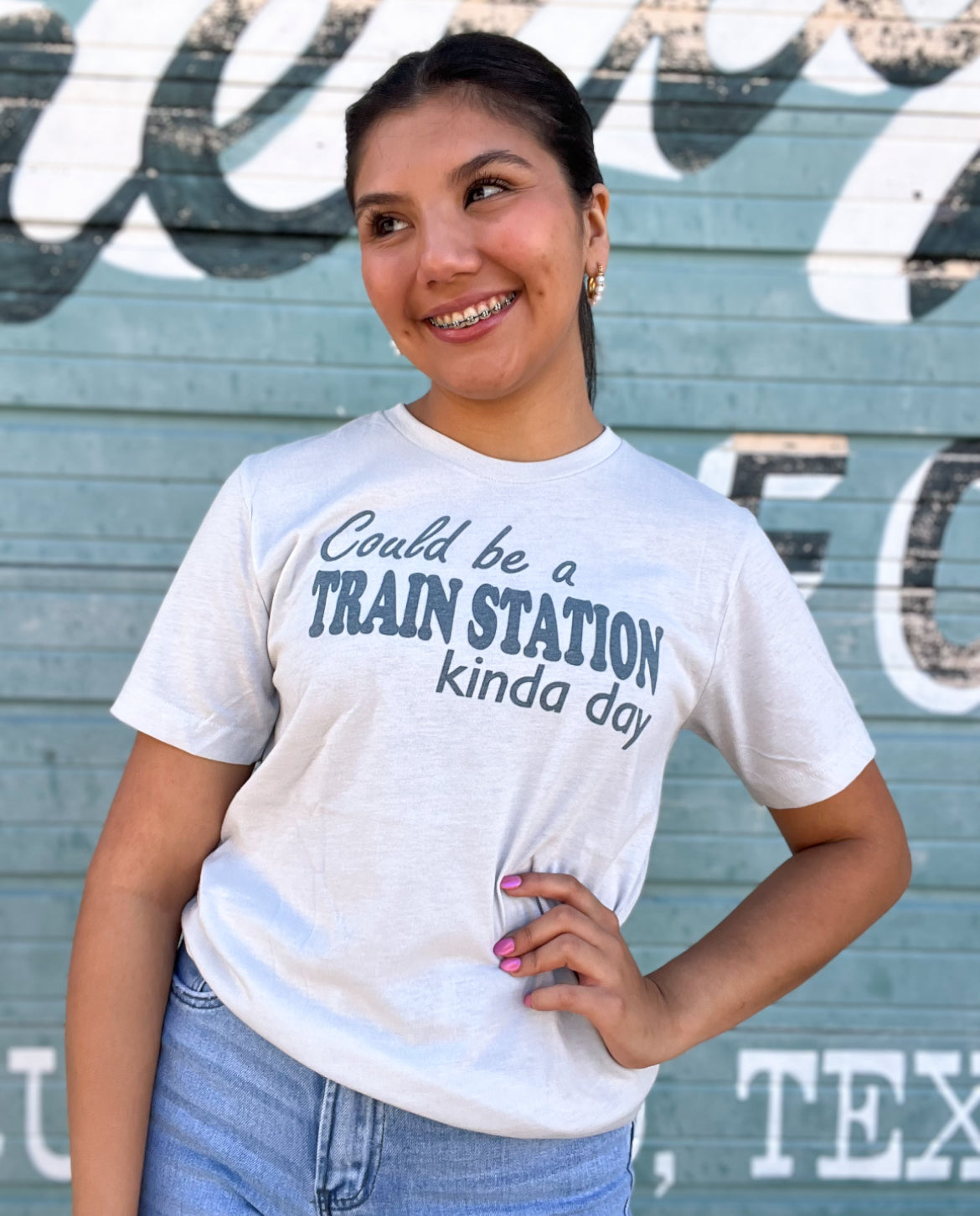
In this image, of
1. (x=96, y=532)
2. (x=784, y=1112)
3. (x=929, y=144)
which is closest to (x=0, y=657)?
(x=96, y=532)

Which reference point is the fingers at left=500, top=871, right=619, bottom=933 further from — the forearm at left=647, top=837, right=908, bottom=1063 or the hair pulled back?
the hair pulled back

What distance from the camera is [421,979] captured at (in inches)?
46.3

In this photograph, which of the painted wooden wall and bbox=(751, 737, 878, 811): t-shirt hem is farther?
the painted wooden wall

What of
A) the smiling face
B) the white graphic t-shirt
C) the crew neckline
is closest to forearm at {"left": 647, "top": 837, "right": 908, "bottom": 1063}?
the white graphic t-shirt

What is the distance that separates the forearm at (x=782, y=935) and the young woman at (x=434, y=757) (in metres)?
0.01

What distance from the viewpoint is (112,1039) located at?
1.23 meters

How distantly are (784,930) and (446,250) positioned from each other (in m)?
0.90

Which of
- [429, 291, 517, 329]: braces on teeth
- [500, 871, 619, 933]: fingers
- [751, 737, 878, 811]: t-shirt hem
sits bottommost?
[500, 871, 619, 933]: fingers

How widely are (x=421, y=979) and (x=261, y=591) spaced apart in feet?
1.46

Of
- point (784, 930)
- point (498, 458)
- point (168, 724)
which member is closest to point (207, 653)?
point (168, 724)

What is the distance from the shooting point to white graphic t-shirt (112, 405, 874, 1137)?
46.4 inches

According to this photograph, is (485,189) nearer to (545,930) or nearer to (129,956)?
(545,930)

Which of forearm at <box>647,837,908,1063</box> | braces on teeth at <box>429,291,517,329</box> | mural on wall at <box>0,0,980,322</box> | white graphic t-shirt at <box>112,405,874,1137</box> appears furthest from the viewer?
mural on wall at <box>0,0,980,322</box>

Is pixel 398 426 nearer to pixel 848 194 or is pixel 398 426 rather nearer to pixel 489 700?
pixel 489 700
